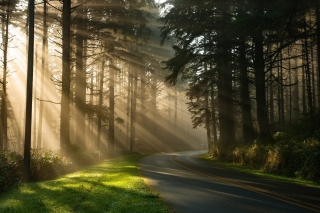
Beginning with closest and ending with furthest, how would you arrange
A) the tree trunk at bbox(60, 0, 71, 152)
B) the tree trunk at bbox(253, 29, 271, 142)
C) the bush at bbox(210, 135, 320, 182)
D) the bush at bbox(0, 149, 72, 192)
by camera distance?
1. the bush at bbox(0, 149, 72, 192)
2. the bush at bbox(210, 135, 320, 182)
3. the tree trunk at bbox(60, 0, 71, 152)
4. the tree trunk at bbox(253, 29, 271, 142)

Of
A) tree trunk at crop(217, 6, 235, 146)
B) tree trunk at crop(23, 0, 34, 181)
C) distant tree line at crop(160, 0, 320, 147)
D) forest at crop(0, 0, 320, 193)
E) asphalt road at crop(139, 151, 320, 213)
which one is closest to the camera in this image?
asphalt road at crop(139, 151, 320, 213)

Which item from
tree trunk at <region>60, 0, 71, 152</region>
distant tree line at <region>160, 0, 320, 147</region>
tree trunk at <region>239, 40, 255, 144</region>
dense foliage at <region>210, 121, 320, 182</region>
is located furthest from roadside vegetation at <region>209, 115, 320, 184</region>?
tree trunk at <region>60, 0, 71, 152</region>

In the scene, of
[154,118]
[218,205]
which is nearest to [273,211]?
[218,205]

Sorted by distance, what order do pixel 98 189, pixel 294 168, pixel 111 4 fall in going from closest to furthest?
pixel 98 189 → pixel 294 168 → pixel 111 4

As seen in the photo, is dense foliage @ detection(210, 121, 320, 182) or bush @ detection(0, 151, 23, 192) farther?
dense foliage @ detection(210, 121, 320, 182)

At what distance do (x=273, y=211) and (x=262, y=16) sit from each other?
12.0 metres

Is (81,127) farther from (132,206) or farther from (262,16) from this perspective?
(132,206)

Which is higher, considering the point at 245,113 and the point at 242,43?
the point at 242,43

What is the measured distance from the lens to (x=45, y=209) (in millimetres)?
9117

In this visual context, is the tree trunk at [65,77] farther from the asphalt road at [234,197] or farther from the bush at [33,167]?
the asphalt road at [234,197]

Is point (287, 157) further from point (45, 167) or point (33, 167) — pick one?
point (33, 167)

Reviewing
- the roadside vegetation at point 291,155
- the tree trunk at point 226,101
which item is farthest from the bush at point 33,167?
the tree trunk at point 226,101

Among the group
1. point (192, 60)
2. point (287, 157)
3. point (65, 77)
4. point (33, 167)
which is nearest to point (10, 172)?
point (33, 167)

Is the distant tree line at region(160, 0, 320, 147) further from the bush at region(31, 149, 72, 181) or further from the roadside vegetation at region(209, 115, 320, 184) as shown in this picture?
the bush at region(31, 149, 72, 181)
